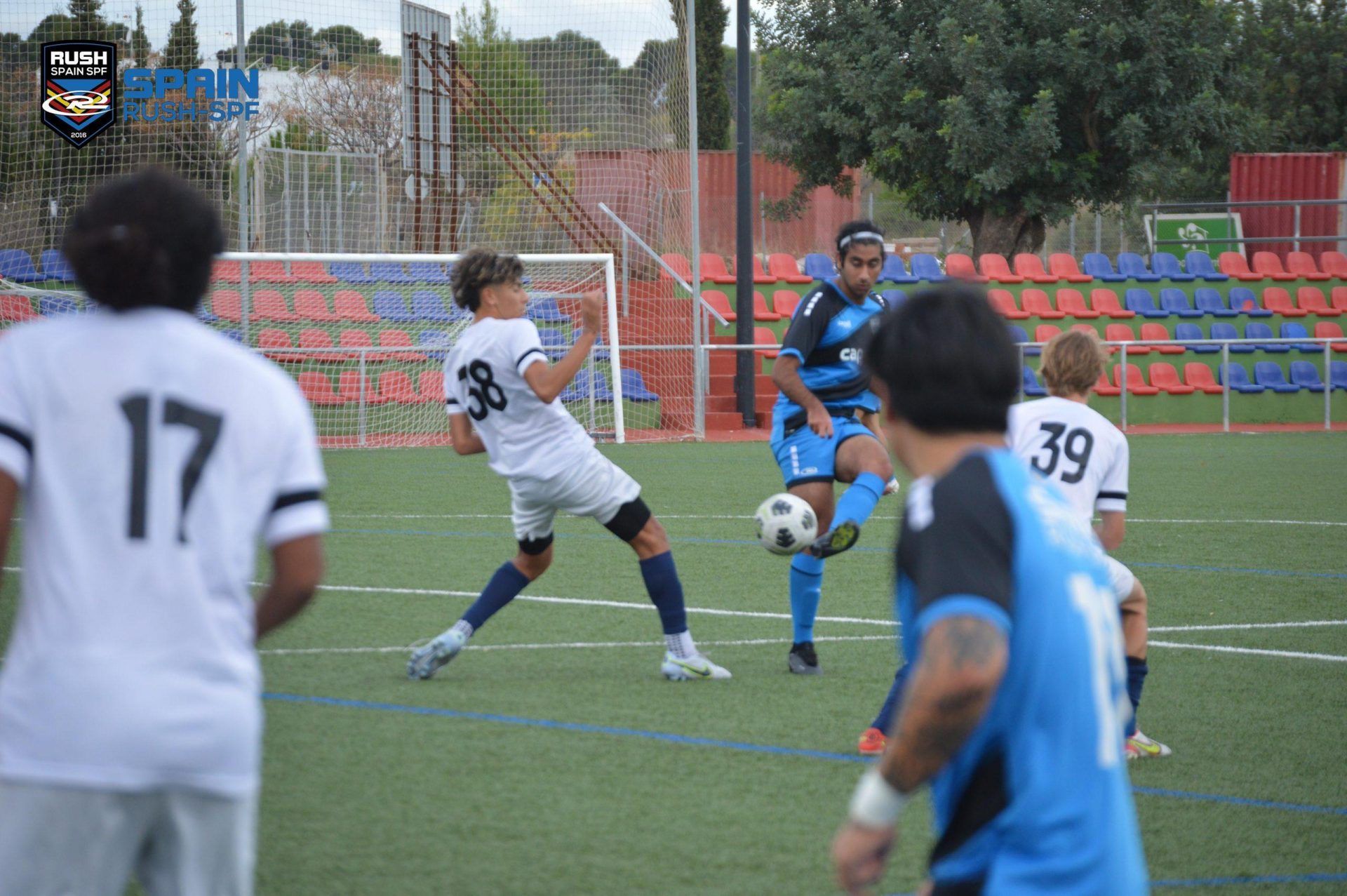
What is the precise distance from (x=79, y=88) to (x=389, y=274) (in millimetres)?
4412

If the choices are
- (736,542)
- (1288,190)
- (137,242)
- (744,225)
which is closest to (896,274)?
(744,225)

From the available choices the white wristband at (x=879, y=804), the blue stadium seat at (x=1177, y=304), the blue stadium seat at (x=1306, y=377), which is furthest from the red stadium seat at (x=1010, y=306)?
the white wristband at (x=879, y=804)

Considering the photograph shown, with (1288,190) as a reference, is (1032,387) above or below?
below

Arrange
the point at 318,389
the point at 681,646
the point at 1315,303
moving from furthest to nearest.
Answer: the point at 1315,303 → the point at 318,389 → the point at 681,646

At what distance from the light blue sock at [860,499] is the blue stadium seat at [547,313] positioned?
13202 millimetres

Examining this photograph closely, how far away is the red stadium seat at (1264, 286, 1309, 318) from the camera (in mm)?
24000

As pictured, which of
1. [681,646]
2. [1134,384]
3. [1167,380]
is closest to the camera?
[681,646]

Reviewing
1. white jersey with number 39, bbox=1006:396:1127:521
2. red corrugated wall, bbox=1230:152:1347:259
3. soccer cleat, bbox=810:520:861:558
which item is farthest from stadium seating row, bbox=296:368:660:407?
red corrugated wall, bbox=1230:152:1347:259

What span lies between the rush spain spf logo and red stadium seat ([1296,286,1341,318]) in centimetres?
1855

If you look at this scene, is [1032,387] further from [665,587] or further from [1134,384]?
[665,587]

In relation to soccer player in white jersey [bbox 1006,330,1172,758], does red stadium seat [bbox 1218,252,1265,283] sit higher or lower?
higher

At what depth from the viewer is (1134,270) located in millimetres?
24781

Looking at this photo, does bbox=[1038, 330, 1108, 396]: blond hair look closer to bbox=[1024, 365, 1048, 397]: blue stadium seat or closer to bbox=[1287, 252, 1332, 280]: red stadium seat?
bbox=[1024, 365, 1048, 397]: blue stadium seat

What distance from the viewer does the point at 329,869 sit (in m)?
3.61
